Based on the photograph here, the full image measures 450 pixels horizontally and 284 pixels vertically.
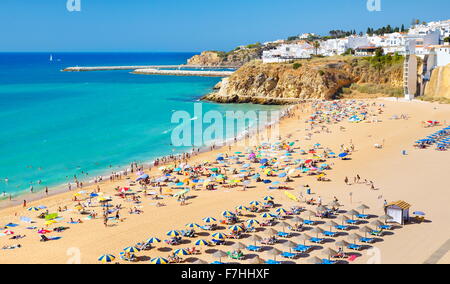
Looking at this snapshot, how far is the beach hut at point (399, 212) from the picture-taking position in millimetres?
17884

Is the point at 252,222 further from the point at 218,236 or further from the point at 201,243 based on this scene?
the point at 201,243

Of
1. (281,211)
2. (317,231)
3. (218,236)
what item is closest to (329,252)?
(317,231)

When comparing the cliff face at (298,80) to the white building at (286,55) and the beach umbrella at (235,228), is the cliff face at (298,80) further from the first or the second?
the beach umbrella at (235,228)

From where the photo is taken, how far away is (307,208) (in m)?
20.4

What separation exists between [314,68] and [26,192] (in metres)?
47.7

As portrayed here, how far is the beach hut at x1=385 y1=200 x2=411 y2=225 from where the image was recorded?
1788cm

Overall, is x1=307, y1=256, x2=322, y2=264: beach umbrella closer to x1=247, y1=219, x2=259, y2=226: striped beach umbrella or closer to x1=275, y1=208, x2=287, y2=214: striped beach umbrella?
x1=247, y1=219, x2=259, y2=226: striped beach umbrella

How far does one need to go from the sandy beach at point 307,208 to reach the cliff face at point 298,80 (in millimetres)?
28186

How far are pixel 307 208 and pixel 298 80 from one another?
4627 cm

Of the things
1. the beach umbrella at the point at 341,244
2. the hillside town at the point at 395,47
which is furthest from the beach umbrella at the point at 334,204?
the hillside town at the point at 395,47

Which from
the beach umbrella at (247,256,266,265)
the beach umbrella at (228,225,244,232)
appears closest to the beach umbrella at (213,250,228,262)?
the beach umbrella at (247,256,266,265)

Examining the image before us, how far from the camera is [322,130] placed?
4047cm
